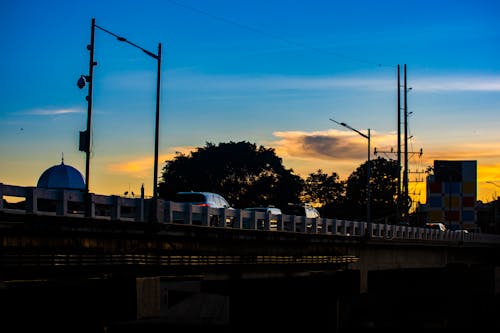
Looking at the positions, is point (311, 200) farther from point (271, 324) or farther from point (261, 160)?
point (271, 324)

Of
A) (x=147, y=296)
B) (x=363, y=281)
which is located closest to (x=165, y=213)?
(x=147, y=296)

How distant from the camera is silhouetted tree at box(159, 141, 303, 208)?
14088 cm

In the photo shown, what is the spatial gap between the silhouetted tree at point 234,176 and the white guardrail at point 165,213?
71570mm

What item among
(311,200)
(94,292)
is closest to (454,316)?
(94,292)

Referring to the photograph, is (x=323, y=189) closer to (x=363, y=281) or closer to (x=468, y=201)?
(x=468, y=201)

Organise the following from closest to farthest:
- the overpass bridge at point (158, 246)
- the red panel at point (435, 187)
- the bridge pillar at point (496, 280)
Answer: the overpass bridge at point (158, 246)
the bridge pillar at point (496, 280)
the red panel at point (435, 187)

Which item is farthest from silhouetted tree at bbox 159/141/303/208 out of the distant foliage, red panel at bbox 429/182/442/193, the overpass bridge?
the overpass bridge

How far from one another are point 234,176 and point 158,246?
357 ft

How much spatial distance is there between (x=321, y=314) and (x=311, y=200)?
126 m

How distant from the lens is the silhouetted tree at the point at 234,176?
462 feet

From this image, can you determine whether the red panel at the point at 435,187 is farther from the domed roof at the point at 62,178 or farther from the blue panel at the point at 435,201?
the domed roof at the point at 62,178

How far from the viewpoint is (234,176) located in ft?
469

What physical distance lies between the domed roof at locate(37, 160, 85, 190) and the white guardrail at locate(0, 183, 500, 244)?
45.6 m

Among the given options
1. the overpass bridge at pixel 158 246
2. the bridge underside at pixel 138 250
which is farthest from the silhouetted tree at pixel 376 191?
the bridge underside at pixel 138 250
